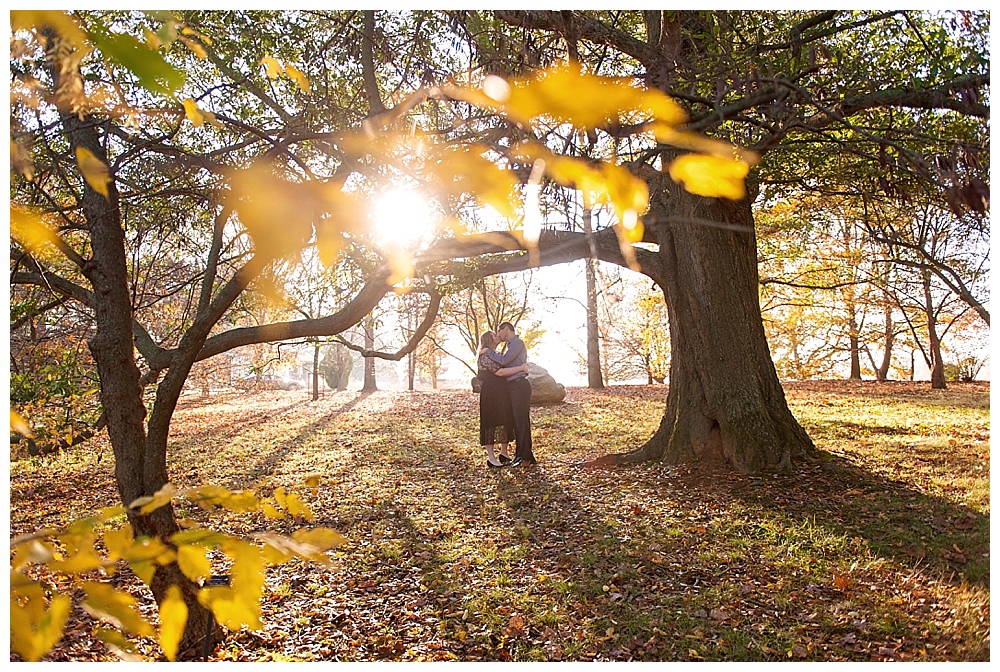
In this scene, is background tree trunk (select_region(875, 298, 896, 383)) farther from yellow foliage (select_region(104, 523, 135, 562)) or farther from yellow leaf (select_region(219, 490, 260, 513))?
yellow foliage (select_region(104, 523, 135, 562))

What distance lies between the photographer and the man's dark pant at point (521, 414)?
250 inches

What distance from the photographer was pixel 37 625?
0.70 meters

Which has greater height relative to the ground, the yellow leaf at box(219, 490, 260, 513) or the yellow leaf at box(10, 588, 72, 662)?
the yellow leaf at box(219, 490, 260, 513)

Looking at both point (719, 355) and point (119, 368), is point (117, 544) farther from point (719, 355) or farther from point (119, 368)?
point (719, 355)

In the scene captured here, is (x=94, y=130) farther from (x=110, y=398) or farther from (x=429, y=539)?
(x=429, y=539)

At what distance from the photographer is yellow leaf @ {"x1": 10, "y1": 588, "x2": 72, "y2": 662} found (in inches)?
25.3

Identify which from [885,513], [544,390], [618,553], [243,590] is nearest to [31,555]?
[243,590]

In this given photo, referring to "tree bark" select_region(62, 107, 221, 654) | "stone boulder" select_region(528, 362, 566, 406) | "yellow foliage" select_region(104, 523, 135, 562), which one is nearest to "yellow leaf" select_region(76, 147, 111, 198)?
"yellow foliage" select_region(104, 523, 135, 562)

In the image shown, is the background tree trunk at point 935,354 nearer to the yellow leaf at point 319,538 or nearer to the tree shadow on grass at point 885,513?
the tree shadow on grass at point 885,513

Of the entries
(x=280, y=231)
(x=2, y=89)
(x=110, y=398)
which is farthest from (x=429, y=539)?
(x=280, y=231)

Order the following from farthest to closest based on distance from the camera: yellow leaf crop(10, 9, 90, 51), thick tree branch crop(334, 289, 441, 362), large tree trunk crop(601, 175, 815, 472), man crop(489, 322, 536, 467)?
man crop(489, 322, 536, 467) → large tree trunk crop(601, 175, 815, 472) → thick tree branch crop(334, 289, 441, 362) → yellow leaf crop(10, 9, 90, 51)

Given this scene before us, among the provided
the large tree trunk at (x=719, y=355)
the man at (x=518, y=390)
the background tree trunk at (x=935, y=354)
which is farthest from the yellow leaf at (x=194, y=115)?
the background tree trunk at (x=935, y=354)

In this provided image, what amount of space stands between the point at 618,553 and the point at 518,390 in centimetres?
265

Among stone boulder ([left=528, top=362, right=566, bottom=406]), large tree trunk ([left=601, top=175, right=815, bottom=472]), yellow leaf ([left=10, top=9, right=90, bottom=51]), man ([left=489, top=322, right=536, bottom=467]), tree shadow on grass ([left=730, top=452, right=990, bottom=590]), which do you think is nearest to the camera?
yellow leaf ([left=10, top=9, right=90, bottom=51])
